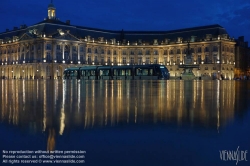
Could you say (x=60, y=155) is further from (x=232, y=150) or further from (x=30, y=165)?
(x=232, y=150)

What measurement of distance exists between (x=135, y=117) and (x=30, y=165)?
320 cm

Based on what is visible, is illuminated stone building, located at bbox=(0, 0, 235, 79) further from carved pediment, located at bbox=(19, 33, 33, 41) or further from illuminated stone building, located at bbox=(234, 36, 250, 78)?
illuminated stone building, located at bbox=(234, 36, 250, 78)

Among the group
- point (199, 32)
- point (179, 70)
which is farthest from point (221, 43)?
point (179, 70)

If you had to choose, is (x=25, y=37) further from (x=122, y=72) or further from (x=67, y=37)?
(x=122, y=72)

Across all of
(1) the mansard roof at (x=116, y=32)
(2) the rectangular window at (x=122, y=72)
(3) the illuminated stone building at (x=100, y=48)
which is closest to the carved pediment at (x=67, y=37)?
(3) the illuminated stone building at (x=100, y=48)

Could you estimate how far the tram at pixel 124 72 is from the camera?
55.7m

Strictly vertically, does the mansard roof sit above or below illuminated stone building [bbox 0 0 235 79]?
above

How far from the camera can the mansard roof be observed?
98062mm

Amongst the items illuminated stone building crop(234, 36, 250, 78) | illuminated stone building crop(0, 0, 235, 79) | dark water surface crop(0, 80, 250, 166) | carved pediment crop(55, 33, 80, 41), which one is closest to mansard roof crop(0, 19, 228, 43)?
illuminated stone building crop(0, 0, 235, 79)

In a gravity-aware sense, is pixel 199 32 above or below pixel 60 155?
above

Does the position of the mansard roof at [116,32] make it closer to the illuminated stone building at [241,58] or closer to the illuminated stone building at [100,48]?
the illuminated stone building at [100,48]

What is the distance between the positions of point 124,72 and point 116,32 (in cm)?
6089

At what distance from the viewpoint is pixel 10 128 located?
491 cm

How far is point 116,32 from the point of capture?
385ft
